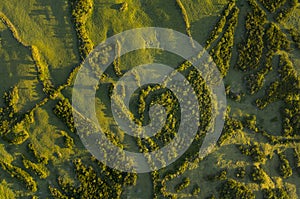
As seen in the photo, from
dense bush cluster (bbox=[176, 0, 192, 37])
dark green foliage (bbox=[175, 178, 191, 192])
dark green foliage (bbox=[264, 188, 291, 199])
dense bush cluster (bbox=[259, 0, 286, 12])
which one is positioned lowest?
dark green foliage (bbox=[264, 188, 291, 199])

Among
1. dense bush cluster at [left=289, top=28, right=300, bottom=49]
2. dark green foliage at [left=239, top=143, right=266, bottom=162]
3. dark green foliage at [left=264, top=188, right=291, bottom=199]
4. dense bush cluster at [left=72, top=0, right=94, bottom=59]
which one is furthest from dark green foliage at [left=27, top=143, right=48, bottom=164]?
dense bush cluster at [left=289, top=28, right=300, bottom=49]

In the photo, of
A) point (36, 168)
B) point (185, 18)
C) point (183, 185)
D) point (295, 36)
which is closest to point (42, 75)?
point (36, 168)

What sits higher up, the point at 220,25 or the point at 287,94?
the point at 220,25

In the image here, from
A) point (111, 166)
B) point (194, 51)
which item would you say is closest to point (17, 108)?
point (111, 166)

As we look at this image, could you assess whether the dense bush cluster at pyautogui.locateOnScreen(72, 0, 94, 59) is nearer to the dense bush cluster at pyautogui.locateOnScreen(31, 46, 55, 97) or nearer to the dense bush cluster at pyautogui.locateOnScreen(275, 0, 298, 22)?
the dense bush cluster at pyautogui.locateOnScreen(31, 46, 55, 97)

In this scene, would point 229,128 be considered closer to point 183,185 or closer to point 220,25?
point 183,185

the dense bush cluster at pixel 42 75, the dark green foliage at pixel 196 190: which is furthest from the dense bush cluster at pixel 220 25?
the dense bush cluster at pixel 42 75

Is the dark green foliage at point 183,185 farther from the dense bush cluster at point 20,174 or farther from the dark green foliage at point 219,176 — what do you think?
the dense bush cluster at point 20,174
